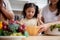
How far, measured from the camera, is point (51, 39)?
0.95 metres

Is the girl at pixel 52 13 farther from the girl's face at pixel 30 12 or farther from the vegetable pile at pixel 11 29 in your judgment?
the vegetable pile at pixel 11 29

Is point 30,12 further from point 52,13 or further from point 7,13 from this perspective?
point 7,13

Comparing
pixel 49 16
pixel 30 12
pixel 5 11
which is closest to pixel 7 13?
pixel 5 11

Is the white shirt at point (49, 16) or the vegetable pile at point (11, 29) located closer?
the vegetable pile at point (11, 29)

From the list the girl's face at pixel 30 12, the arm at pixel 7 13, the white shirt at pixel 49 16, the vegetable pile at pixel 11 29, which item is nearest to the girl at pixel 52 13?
the white shirt at pixel 49 16

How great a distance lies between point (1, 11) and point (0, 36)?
57 centimetres

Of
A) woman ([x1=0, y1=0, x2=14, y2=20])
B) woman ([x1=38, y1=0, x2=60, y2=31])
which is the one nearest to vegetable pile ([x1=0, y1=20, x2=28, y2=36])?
woman ([x1=0, y1=0, x2=14, y2=20])

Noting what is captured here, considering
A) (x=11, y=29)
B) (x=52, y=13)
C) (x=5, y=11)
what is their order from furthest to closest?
(x=52, y=13) < (x=5, y=11) < (x=11, y=29)

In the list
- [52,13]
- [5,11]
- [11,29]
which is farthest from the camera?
[52,13]

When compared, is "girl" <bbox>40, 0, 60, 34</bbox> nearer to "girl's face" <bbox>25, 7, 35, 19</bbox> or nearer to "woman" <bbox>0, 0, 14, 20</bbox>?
"girl's face" <bbox>25, 7, 35, 19</bbox>

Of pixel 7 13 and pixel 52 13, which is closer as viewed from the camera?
pixel 7 13

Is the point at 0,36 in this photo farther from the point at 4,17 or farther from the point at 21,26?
the point at 4,17

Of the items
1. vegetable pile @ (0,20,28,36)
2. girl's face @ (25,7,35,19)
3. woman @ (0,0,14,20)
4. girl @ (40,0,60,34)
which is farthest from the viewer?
girl's face @ (25,7,35,19)

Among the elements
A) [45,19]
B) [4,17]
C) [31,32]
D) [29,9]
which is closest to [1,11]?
[4,17]
